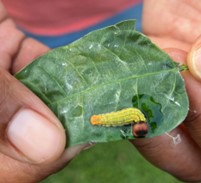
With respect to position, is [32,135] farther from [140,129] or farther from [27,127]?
[140,129]

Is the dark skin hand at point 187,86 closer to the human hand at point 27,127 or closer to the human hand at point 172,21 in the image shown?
the human hand at point 172,21

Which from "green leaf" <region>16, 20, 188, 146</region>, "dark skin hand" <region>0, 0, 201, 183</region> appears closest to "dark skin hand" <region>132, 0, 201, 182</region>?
"dark skin hand" <region>0, 0, 201, 183</region>

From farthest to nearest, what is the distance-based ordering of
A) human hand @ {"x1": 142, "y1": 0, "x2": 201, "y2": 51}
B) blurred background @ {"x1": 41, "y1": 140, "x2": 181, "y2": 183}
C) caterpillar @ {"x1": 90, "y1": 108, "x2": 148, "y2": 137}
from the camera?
blurred background @ {"x1": 41, "y1": 140, "x2": 181, "y2": 183}
human hand @ {"x1": 142, "y1": 0, "x2": 201, "y2": 51}
caterpillar @ {"x1": 90, "y1": 108, "x2": 148, "y2": 137}

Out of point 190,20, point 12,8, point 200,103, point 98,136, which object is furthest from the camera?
point 12,8

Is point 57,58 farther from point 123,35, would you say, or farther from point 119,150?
point 119,150

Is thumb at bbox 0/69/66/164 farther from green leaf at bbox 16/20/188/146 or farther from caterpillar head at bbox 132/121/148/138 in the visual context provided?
caterpillar head at bbox 132/121/148/138

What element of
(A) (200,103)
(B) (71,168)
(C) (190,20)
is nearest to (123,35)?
(A) (200,103)
